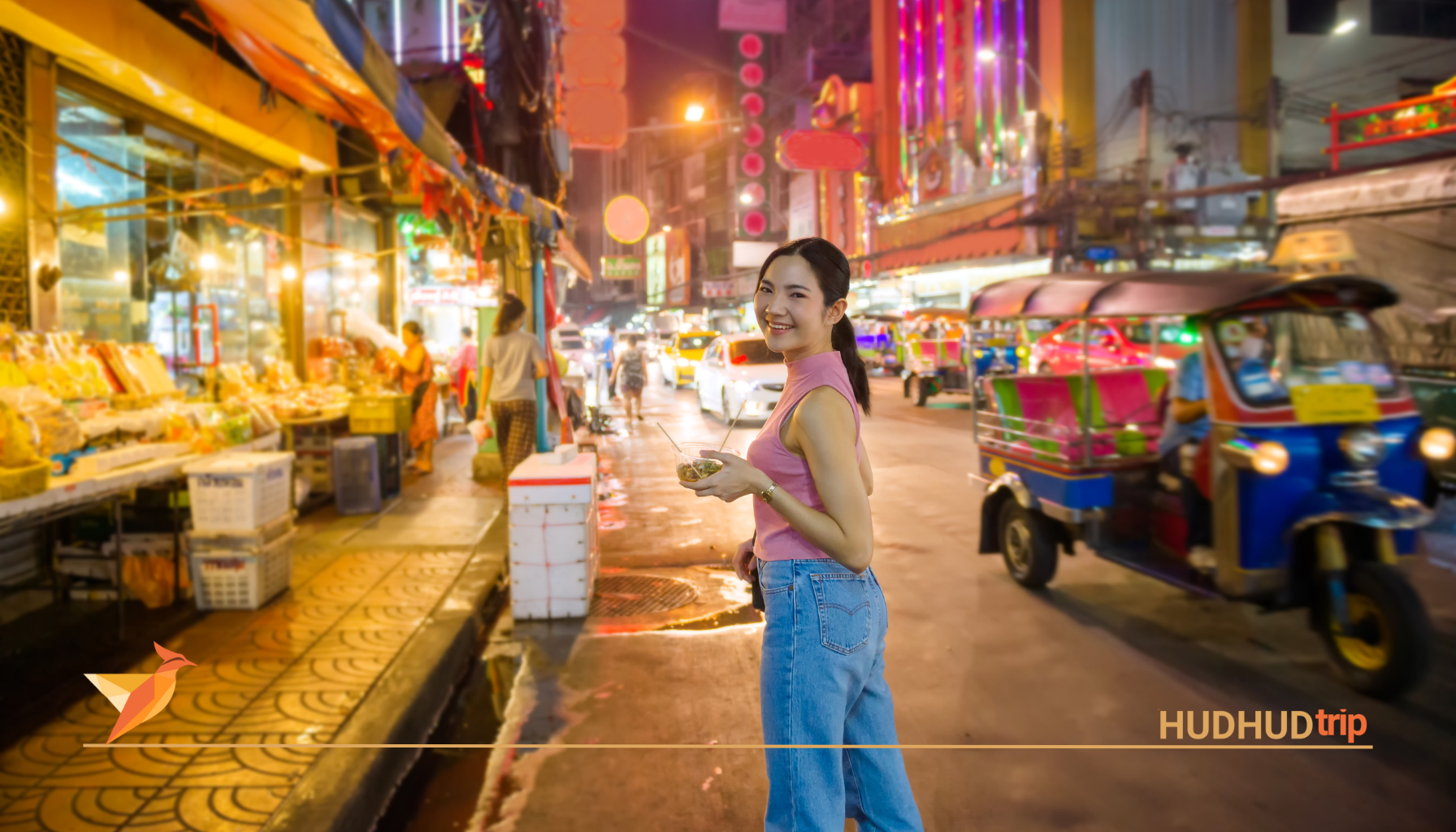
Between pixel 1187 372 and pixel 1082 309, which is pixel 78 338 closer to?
pixel 1082 309

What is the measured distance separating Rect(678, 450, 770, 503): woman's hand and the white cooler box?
12.1ft

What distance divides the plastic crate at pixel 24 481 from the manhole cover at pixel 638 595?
3.21m

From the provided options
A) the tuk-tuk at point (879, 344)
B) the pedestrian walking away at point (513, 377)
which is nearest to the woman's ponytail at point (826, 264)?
the pedestrian walking away at point (513, 377)

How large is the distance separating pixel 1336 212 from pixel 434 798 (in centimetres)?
1463

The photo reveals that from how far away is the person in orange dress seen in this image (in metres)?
11.5

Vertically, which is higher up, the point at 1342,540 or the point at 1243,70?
the point at 1243,70

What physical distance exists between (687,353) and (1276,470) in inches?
938

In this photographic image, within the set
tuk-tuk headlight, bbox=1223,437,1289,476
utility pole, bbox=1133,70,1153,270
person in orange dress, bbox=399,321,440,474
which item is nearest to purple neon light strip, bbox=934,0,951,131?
utility pole, bbox=1133,70,1153,270

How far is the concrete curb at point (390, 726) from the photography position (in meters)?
3.16

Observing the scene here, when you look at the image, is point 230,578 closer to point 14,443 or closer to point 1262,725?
point 14,443

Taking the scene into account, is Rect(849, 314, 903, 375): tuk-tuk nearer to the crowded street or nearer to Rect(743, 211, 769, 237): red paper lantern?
Rect(743, 211, 769, 237): red paper lantern

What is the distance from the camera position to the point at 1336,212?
12844 millimetres

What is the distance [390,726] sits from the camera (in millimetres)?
3875

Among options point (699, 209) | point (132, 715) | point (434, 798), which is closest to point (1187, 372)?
point (434, 798)
